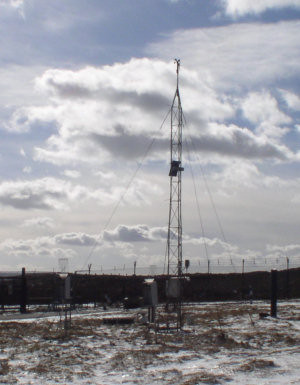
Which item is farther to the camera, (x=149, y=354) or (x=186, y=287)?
(x=186, y=287)

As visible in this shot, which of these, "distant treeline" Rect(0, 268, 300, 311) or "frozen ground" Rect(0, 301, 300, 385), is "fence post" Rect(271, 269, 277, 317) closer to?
"frozen ground" Rect(0, 301, 300, 385)

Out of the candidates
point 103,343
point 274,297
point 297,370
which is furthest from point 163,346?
point 274,297

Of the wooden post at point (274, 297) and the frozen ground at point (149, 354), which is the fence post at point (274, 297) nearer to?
the wooden post at point (274, 297)

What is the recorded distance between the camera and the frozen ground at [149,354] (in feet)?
47.1

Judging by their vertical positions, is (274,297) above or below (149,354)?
above

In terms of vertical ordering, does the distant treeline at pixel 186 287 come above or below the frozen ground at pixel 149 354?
above

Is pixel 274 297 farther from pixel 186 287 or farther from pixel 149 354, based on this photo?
pixel 186 287

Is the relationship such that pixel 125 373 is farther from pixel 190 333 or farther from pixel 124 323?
pixel 124 323

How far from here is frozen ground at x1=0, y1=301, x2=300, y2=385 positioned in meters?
14.4

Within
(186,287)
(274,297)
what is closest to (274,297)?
(274,297)

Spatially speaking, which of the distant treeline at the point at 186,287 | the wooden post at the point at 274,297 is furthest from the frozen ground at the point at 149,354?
the distant treeline at the point at 186,287

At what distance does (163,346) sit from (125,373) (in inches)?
188

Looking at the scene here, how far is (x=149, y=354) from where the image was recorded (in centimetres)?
1797

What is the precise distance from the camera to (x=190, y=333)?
2378 centimetres
